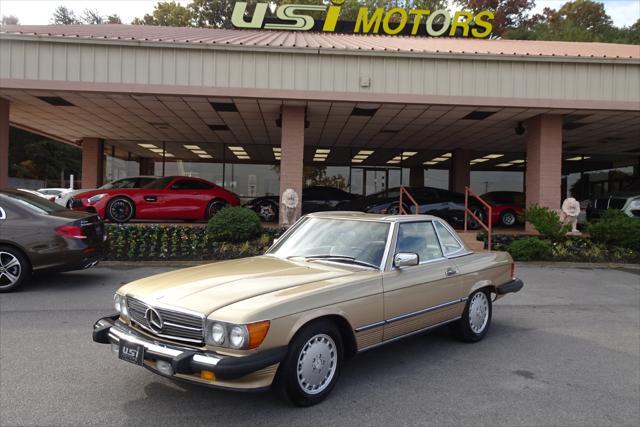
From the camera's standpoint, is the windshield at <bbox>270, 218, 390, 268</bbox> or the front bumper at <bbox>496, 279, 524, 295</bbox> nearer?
the windshield at <bbox>270, 218, 390, 268</bbox>

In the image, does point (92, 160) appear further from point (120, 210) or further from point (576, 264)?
point (576, 264)

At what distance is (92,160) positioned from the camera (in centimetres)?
2084

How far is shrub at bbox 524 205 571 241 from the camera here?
1202 cm

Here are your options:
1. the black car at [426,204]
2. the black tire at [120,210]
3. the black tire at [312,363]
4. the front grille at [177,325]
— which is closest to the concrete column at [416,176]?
the black car at [426,204]

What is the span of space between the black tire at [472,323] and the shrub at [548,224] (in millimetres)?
7492

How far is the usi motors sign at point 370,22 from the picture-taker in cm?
1875

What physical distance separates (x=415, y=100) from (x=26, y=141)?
167 ft

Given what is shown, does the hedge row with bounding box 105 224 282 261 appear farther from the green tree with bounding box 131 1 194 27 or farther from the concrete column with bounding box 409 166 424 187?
the green tree with bounding box 131 1 194 27

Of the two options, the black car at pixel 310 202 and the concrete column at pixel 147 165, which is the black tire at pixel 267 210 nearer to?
the black car at pixel 310 202

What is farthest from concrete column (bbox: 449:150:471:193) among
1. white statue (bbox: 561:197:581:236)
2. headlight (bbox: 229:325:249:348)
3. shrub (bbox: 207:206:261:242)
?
headlight (bbox: 229:325:249:348)

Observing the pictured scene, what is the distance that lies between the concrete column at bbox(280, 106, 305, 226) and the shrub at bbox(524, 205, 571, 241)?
6.18 metres

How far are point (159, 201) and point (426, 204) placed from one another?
8126mm

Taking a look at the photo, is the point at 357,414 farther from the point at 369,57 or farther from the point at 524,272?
the point at 369,57

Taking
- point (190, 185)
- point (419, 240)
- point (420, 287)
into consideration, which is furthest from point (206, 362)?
point (190, 185)
